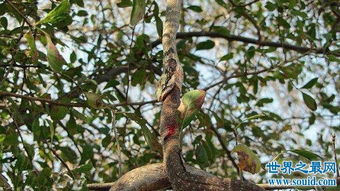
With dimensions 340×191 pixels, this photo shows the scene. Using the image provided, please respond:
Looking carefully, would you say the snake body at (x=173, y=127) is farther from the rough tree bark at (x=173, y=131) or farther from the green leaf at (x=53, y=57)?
the green leaf at (x=53, y=57)

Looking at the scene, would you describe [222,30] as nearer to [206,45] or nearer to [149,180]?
[206,45]

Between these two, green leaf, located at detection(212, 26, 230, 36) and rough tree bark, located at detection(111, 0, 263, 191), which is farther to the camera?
green leaf, located at detection(212, 26, 230, 36)

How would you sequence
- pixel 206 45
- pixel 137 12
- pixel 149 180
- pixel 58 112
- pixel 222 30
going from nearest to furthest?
pixel 149 180 < pixel 137 12 < pixel 58 112 < pixel 206 45 < pixel 222 30

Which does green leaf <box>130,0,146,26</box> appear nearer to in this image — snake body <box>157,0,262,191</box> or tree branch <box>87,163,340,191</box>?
snake body <box>157,0,262,191</box>

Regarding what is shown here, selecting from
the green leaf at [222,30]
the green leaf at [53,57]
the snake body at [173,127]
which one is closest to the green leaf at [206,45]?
the green leaf at [222,30]

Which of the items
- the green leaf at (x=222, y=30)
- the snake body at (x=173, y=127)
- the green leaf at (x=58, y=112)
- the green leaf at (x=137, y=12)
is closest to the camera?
the snake body at (x=173, y=127)

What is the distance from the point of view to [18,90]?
1957mm

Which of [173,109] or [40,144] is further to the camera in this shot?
[40,144]

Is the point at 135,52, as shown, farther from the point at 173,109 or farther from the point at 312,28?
the point at 173,109

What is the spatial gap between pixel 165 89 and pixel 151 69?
3.38ft

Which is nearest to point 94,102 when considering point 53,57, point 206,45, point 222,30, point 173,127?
point 53,57

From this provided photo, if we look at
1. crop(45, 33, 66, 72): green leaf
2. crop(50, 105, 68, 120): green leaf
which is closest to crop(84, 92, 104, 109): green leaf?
crop(45, 33, 66, 72): green leaf

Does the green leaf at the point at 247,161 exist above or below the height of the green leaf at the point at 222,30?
below

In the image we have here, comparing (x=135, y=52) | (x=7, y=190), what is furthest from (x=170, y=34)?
(x=135, y=52)
